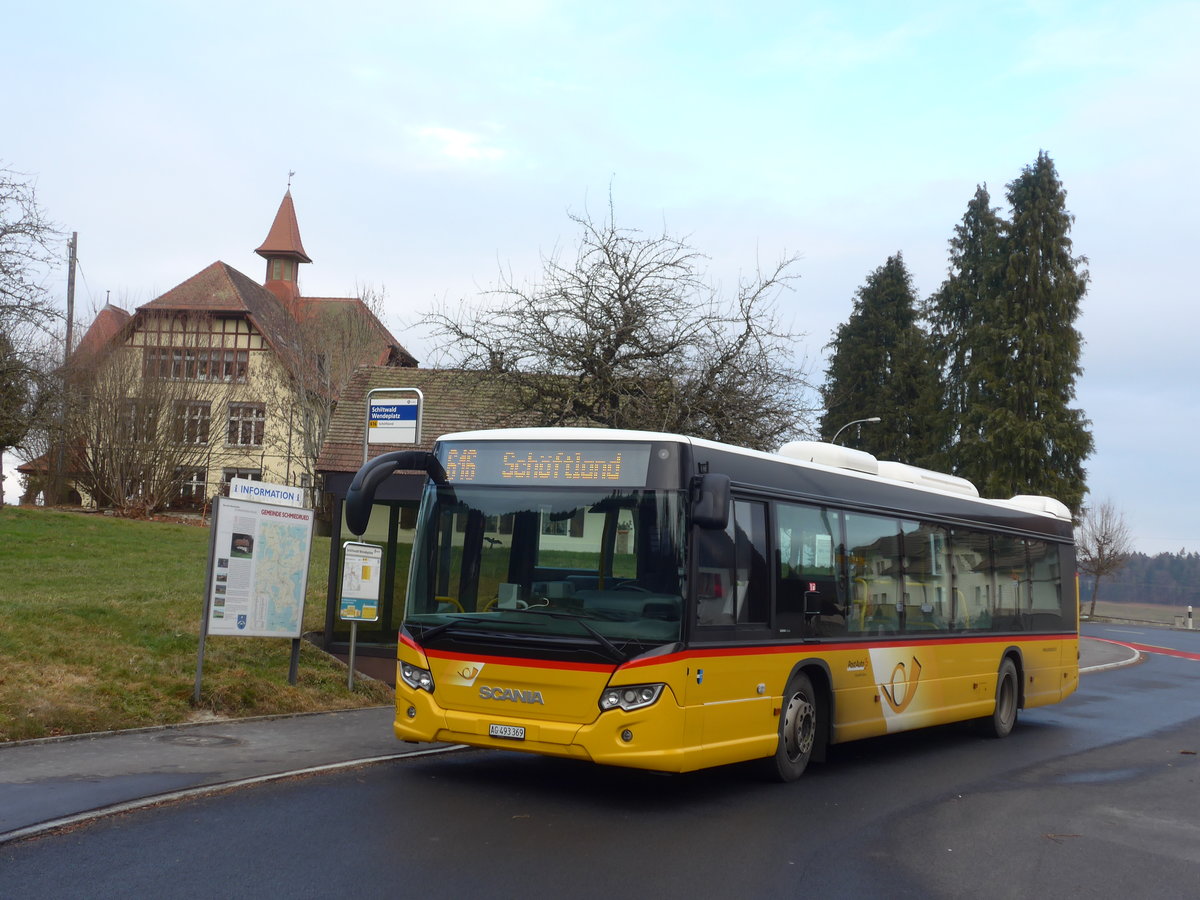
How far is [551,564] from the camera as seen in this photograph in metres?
9.07

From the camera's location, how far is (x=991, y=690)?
14555 mm

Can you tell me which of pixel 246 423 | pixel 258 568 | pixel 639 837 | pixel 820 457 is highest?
pixel 246 423

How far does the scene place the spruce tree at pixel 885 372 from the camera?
2623 inches

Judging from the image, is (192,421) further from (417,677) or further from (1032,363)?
(417,677)

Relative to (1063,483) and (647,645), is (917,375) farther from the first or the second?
(647,645)

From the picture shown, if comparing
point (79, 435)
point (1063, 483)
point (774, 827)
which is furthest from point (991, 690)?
point (1063, 483)

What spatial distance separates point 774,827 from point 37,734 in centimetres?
611

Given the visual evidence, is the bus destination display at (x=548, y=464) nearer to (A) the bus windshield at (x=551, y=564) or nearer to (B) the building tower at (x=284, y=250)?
(A) the bus windshield at (x=551, y=564)

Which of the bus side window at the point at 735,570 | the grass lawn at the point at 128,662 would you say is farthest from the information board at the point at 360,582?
the bus side window at the point at 735,570

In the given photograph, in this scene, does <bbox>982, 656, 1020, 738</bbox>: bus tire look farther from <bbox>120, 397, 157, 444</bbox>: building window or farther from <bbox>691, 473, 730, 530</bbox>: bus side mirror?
<bbox>120, 397, 157, 444</bbox>: building window

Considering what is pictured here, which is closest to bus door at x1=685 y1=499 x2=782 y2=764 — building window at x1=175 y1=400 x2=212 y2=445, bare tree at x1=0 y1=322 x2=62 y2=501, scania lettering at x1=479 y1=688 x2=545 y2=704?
scania lettering at x1=479 y1=688 x2=545 y2=704

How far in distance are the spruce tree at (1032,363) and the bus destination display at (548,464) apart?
49359 mm

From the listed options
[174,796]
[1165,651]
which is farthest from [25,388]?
[1165,651]

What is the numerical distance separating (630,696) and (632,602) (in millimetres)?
660
